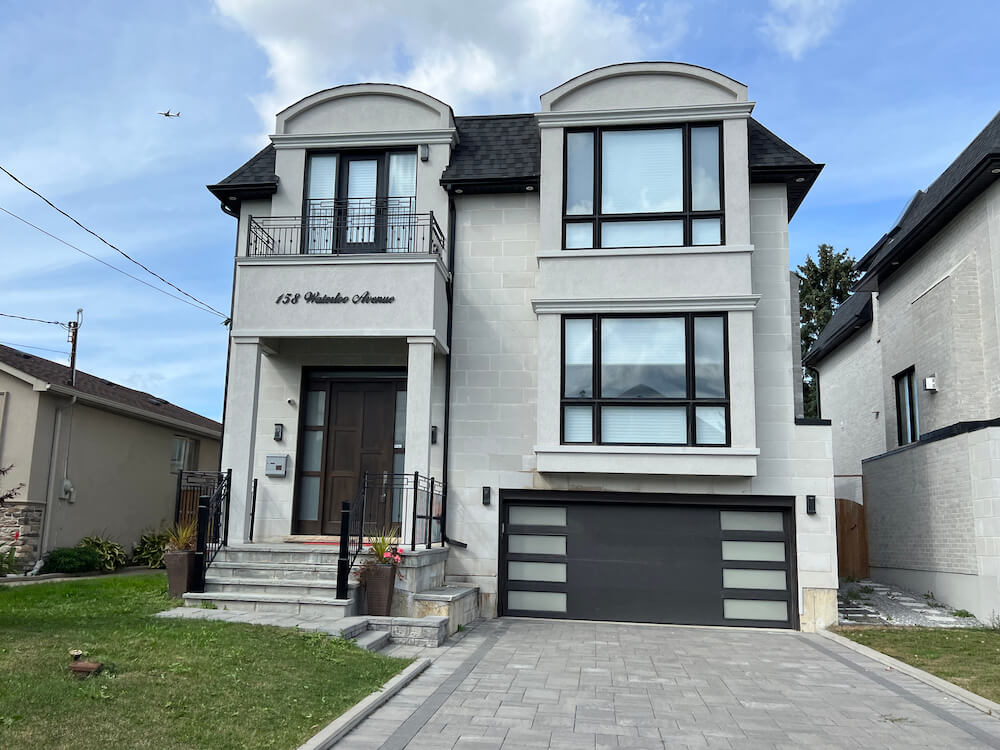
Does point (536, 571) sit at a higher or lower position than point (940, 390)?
lower

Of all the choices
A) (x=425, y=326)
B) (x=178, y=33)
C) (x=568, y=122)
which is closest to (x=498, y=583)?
(x=425, y=326)

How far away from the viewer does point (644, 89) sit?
11562mm

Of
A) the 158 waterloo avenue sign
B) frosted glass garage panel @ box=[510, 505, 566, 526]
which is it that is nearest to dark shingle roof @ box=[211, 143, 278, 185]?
the 158 waterloo avenue sign

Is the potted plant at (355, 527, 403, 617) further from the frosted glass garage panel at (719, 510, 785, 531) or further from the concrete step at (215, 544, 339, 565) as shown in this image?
the frosted glass garage panel at (719, 510, 785, 531)

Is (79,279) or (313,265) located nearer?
(313,265)

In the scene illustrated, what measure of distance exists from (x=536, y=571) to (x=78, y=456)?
31.6 feet

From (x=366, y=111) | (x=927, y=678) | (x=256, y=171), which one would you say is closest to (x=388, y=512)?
(x=256, y=171)

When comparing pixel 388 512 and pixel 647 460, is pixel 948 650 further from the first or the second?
pixel 388 512

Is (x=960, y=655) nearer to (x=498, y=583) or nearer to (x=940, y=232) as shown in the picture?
(x=498, y=583)

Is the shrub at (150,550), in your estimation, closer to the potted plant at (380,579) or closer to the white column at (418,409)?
the white column at (418,409)

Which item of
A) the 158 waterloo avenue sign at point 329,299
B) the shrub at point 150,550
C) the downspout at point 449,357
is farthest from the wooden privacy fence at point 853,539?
the shrub at point 150,550

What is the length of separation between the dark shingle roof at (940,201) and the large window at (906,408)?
2.04 m

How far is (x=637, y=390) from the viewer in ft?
35.9

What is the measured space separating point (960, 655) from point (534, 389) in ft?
19.3
